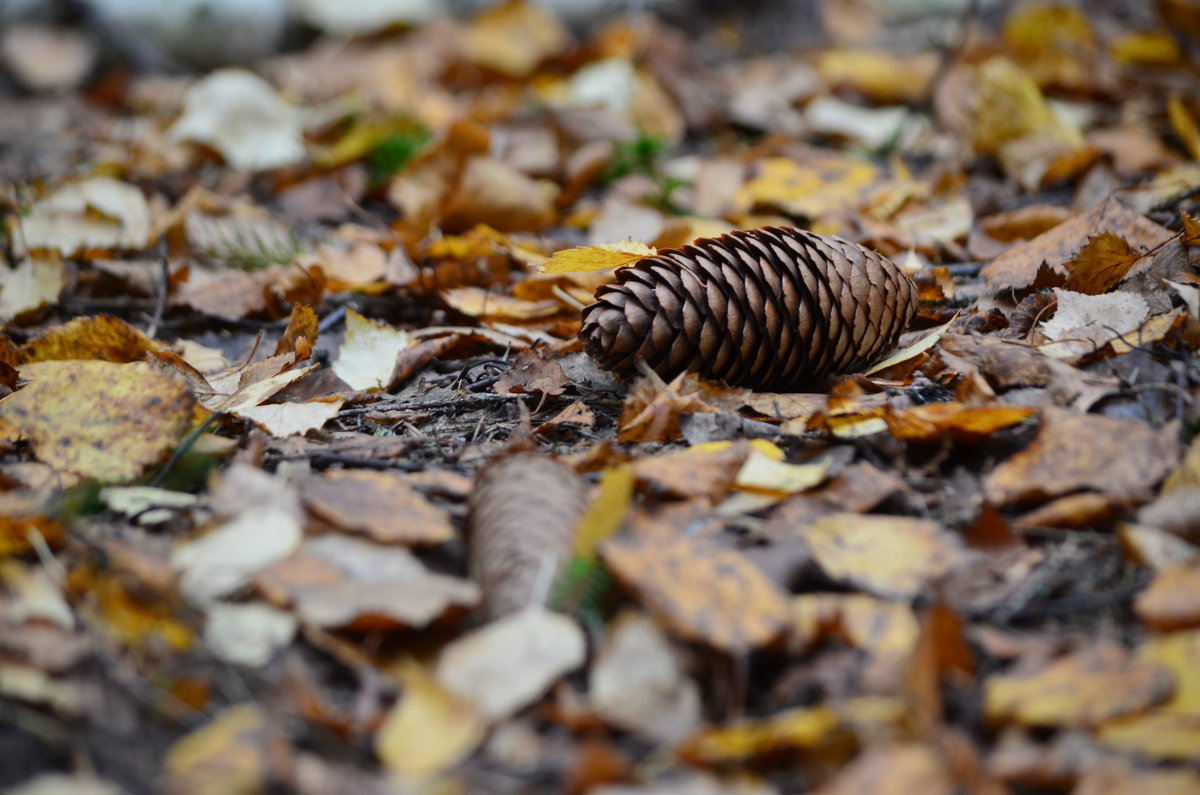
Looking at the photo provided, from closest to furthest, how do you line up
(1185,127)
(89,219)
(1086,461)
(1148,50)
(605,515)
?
1. (605,515)
2. (1086,461)
3. (89,219)
4. (1185,127)
5. (1148,50)

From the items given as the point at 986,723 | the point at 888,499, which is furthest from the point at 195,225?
the point at 986,723

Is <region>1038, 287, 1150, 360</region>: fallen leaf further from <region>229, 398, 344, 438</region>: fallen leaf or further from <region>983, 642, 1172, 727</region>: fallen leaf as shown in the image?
<region>229, 398, 344, 438</region>: fallen leaf

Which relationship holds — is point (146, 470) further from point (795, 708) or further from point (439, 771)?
point (795, 708)

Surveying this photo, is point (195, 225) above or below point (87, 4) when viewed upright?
below

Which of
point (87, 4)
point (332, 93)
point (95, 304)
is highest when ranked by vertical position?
point (87, 4)

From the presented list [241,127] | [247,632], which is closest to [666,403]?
[247,632]

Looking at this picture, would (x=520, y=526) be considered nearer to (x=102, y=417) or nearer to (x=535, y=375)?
(x=535, y=375)

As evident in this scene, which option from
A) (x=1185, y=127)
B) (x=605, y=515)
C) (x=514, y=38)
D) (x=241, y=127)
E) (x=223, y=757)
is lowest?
(x=223, y=757)
